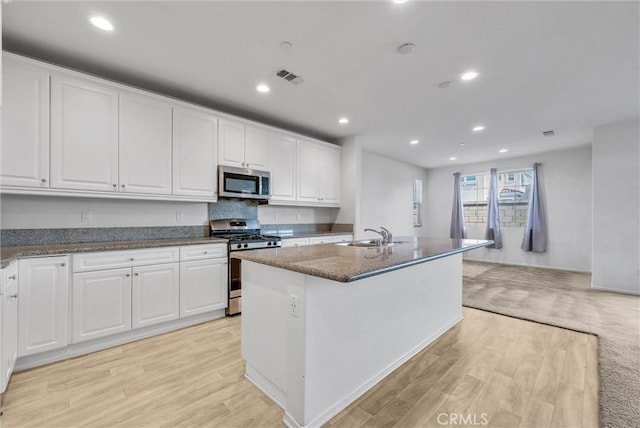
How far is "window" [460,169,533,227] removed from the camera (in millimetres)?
6512

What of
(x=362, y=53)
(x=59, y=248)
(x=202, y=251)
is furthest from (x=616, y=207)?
(x=59, y=248)

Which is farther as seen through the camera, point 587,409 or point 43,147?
point 43,147

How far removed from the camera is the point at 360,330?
1800 millimetres

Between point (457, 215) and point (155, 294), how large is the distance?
7.07 m

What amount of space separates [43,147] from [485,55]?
3885 mm

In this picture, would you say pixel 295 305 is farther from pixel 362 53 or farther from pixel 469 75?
pixel 469 75

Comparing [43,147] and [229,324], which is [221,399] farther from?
[43,147]

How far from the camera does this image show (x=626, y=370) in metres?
2.10

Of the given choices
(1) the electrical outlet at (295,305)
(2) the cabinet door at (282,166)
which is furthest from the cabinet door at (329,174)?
(1) the electrical outlet at (295,305)

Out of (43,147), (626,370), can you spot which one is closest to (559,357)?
(626,370)

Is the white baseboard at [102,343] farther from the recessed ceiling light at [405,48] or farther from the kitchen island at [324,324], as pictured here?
the recessed ceiling light at [405,48]

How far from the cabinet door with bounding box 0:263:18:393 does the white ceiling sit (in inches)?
72.5

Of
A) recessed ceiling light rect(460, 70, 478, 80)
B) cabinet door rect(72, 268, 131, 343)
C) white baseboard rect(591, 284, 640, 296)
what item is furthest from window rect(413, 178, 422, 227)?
cabinet door rect(72, 268, 131, 343)

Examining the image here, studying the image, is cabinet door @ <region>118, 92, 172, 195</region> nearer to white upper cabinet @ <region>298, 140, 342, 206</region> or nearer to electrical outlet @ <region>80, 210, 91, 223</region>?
electrical outlet @ <region>80, 210, 91, 223</region>
